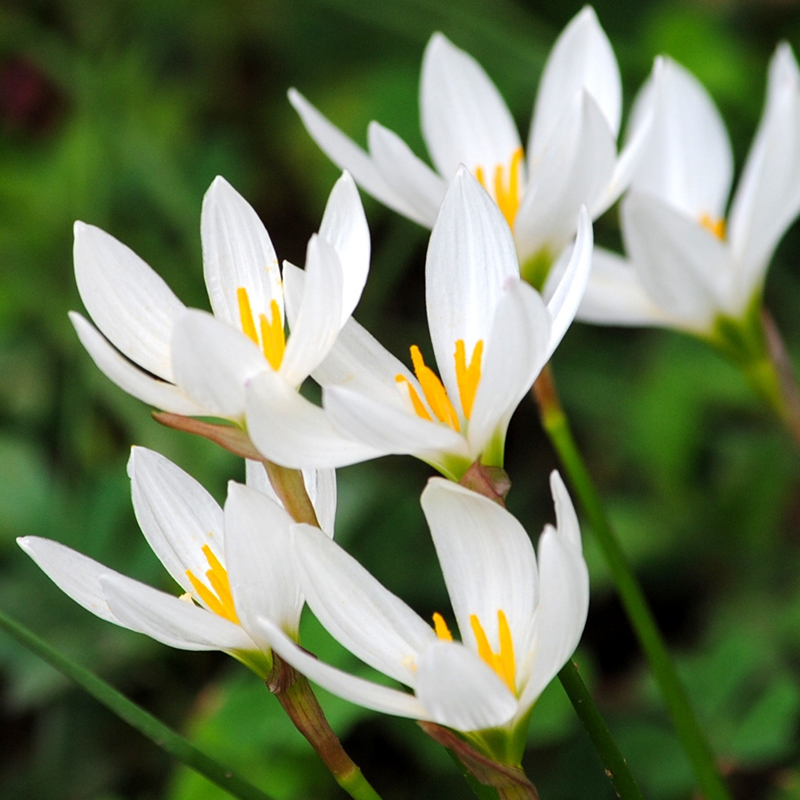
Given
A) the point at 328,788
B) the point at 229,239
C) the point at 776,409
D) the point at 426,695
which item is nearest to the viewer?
the point at 426,695

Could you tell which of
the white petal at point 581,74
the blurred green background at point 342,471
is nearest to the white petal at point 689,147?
the white petal at point 581,74

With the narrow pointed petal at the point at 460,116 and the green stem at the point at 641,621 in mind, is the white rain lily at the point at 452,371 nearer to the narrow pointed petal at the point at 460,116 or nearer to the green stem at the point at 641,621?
the green stem at the point at 641,621

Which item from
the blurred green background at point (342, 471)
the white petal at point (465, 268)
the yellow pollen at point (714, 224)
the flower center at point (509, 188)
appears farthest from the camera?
the blurred green background at point (342, 471)

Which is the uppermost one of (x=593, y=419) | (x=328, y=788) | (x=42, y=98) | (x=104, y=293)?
(x=42, y=98)

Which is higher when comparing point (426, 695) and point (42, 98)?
point (42, 98)

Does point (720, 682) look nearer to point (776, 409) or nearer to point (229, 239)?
point (776, 409)

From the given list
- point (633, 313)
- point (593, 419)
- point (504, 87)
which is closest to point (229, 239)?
point (633, 313)
